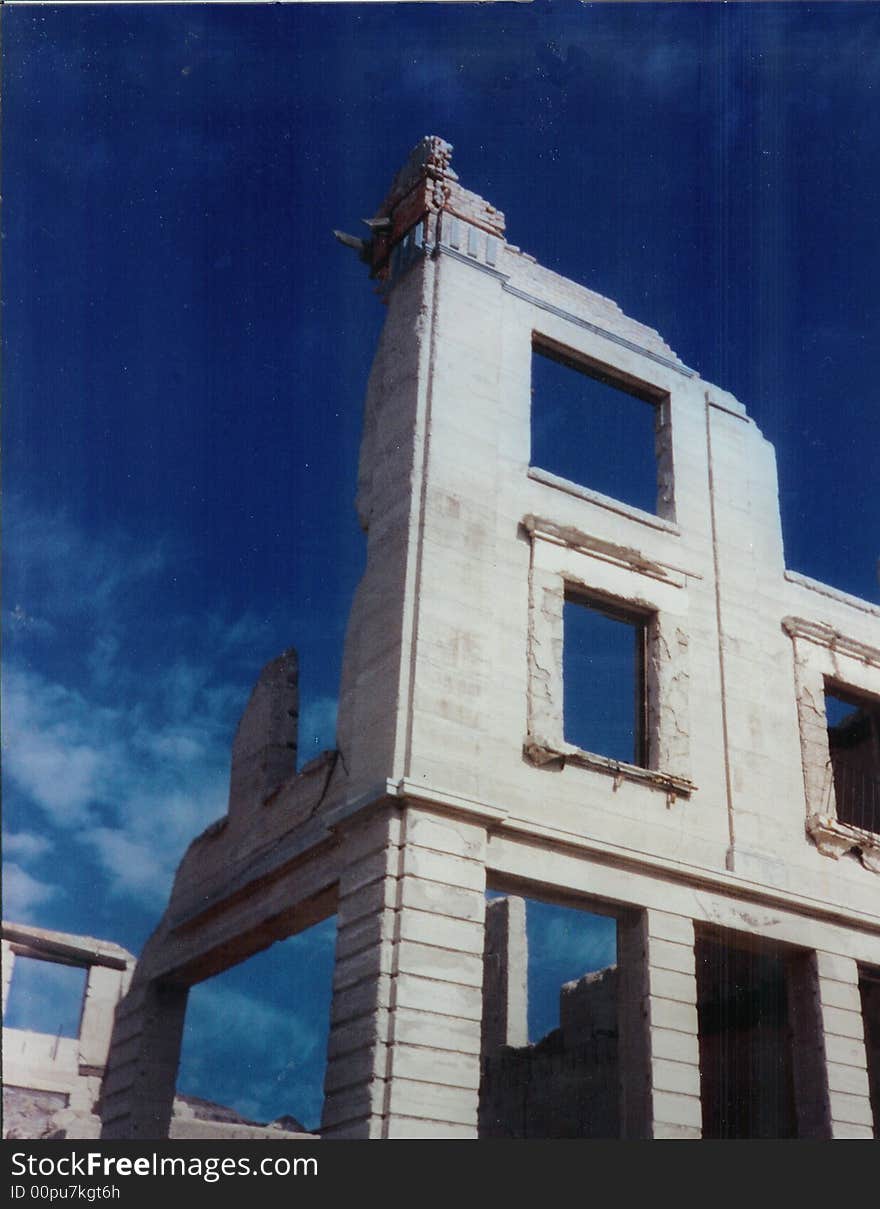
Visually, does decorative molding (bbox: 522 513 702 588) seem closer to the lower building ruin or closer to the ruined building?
the ruined building

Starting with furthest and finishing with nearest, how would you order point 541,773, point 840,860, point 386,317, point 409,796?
point 386,317 < point 840,860 < point 541,773 < point 409,796

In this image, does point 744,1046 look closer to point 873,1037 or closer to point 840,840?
point 873,1037

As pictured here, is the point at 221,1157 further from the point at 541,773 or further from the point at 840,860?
the point at 840,860

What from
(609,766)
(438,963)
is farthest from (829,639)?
(438,963)

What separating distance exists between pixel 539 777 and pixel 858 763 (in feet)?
22.4

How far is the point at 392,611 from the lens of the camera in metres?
12.5

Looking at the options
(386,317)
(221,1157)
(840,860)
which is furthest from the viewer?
(386,317)

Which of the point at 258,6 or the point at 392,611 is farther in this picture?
the point at 392,611

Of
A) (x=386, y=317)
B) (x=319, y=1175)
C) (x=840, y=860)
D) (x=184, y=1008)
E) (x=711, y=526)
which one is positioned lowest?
(x=319, y=1175)

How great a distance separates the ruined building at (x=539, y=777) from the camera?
1122cm

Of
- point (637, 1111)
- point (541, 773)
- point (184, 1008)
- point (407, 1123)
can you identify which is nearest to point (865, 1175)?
point (637, 1111)

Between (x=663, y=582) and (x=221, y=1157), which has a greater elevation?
(x=663, y=582)

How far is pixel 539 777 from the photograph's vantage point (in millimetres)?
12367

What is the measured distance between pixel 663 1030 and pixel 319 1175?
445cm
